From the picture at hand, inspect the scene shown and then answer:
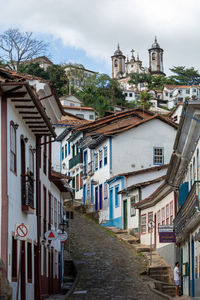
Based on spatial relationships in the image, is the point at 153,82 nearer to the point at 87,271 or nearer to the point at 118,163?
the point at 118,163

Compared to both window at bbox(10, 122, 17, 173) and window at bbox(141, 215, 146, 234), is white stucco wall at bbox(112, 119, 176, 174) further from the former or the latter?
window at bbox(10, 122, 17, 173)

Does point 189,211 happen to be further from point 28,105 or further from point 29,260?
point 28,105

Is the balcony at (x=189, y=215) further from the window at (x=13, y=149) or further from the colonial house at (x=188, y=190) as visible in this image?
the window at (x=13, y=149)

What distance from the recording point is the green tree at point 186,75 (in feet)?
464

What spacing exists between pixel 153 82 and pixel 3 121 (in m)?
134

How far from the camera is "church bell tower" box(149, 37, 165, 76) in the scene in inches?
7185

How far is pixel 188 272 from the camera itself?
84.3 feet

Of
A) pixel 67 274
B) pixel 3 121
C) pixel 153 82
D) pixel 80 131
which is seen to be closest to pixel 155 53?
pixel 153 82

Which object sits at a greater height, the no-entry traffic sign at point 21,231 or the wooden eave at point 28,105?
the wooden eave at point 28,105

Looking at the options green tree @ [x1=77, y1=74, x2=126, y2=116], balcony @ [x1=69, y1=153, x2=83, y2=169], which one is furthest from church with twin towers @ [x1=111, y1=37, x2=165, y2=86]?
balcony @ [x1=69, y1=153, x2=83, y2=169]

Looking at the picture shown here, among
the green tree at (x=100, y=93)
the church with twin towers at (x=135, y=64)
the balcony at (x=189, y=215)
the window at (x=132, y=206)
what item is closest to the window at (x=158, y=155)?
the window at (x=132, y=206)

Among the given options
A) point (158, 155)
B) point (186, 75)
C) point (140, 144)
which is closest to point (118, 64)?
point (186, 75)

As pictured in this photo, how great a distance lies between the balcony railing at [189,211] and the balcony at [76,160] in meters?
26.7

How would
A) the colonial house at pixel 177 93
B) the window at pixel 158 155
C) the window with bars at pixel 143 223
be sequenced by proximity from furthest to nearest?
the colonial house at pixel 177 93
the window at pixel 158 155
the window with bars at pixel 143 223
